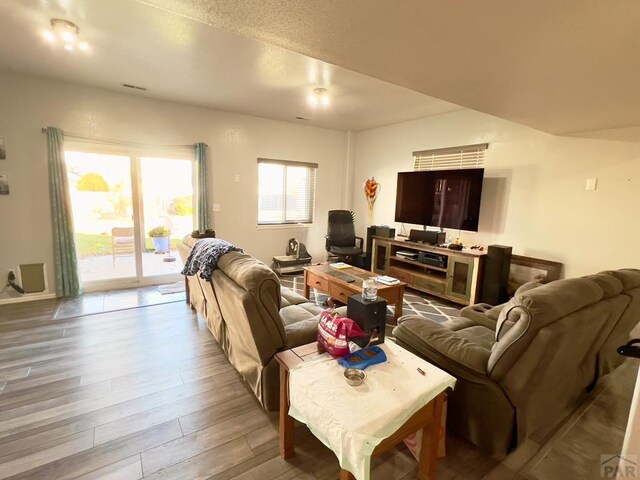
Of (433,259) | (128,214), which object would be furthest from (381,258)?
(128,214)

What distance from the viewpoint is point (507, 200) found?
3.91 meters

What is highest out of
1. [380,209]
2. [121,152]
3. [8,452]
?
[121,152]

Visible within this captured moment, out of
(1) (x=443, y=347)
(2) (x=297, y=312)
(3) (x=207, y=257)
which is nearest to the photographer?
(1) (x=443, y=347)

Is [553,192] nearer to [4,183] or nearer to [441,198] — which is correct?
[441,198]

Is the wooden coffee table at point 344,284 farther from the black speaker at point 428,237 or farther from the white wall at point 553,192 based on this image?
the white wall at point 553,192

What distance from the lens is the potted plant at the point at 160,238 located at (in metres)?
4.55

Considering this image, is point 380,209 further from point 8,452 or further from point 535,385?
point 8,452

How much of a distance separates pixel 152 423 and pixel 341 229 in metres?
4.08

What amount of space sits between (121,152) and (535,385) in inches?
199

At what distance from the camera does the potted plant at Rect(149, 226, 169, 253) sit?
14.9 feet

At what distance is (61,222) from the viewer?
3771 mm

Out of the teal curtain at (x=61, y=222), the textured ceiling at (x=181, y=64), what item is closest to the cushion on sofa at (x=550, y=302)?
the textured ceiling at (x=181, y=64)

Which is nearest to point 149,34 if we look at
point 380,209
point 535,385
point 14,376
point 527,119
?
point 14,376

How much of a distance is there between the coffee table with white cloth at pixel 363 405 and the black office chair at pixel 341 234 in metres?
3.61
